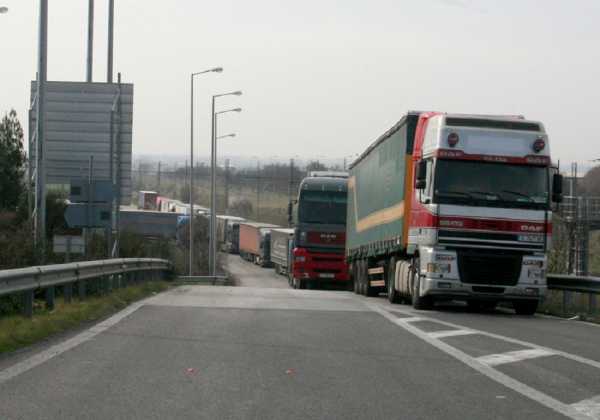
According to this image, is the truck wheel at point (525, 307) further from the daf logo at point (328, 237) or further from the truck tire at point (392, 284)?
the daf logo at point (328, 237)

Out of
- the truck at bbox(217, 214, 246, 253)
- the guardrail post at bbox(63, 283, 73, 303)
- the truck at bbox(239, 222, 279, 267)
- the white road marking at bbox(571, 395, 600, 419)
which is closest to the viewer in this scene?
the white road marking at bbox(571, 395, 600, 419)

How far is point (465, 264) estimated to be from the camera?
19453mm

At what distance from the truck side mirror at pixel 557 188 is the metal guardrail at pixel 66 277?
25.9 ft

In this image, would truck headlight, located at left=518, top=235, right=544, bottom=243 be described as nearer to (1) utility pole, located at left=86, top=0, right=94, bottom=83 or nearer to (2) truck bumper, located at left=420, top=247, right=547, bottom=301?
(2) truck bumper, located at left=420, top=247, right=547, bottom=301

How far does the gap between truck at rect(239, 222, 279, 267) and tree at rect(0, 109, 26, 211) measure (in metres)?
29.4

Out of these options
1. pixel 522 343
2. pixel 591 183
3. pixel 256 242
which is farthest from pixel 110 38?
pixel 591 183

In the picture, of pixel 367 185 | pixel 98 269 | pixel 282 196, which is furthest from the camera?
pixel 282 196

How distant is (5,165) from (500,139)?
36.7 metres

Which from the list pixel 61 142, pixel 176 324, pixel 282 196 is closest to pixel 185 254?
pixel 61 142

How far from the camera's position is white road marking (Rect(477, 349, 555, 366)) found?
1078 cm

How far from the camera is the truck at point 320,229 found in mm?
37688

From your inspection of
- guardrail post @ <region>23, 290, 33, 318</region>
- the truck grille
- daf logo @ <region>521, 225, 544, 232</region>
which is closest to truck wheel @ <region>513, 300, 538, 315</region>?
the truck grille

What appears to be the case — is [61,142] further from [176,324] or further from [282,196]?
[282,196]

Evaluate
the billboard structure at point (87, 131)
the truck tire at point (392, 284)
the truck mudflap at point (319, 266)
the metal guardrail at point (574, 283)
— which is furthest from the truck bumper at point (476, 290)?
the truck mudflap at point (319, 266)
